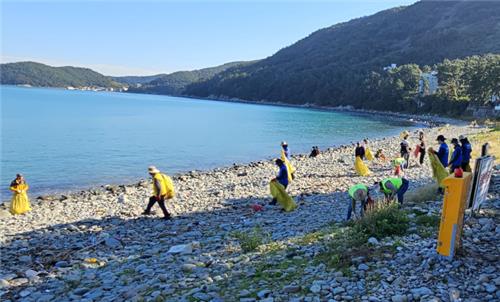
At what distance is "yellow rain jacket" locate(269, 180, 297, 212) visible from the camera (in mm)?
13836

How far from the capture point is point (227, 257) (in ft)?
28.3

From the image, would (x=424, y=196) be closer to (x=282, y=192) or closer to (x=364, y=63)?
(x=282, y=192)

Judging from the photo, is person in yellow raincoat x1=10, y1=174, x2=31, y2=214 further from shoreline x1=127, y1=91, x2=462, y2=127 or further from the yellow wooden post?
shoreline x1=127, y1=91, x2=462, y2=127

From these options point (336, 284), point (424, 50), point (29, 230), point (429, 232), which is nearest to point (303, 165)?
point (29, 230)

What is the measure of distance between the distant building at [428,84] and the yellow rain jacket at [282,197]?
3831 inches

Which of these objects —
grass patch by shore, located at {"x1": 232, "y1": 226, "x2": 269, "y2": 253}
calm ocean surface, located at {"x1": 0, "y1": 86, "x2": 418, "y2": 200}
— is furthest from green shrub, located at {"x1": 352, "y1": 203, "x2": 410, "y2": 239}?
calm ocean surface, located at {"x1": 0, "y1": 86, "x2": 418, "y2": 200}

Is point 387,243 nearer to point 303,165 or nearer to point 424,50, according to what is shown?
point 303,165

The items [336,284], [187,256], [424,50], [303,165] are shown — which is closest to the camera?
[336,284]

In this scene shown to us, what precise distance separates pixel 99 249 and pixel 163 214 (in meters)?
3.71

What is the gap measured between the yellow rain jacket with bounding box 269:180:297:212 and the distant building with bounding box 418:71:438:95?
319ft

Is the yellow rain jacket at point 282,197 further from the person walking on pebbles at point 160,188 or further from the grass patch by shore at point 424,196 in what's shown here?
the grass patch by shore at point 424,196

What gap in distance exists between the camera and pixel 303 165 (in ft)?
95.2

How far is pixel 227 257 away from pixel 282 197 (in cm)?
569

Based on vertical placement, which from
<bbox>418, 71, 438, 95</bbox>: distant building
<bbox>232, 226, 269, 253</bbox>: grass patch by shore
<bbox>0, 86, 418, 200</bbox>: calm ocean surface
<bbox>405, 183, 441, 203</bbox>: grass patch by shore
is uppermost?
<bbox>418, 71, 438, 95</bbox>: distant building
